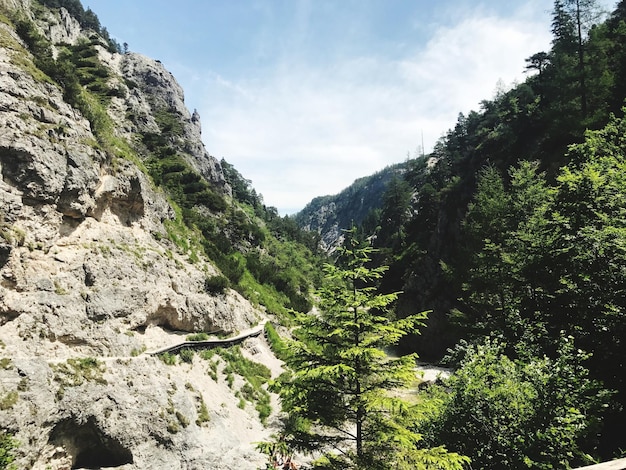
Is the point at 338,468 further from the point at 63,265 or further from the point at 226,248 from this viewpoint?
the point at 226,248

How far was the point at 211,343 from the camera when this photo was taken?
24.1m

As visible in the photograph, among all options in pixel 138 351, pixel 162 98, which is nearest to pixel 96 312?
pixel 138 351

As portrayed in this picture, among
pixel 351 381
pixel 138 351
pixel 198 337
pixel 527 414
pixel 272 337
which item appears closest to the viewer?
pixel 527 414

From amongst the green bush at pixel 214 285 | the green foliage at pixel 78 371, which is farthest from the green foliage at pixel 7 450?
the green bush at pixel 214 285

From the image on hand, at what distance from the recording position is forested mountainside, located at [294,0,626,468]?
28.6ft

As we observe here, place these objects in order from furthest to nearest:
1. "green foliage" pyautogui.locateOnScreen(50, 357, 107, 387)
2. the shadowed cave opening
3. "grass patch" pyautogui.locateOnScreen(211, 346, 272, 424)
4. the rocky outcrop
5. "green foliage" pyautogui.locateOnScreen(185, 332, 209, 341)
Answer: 1. the rocky outcrop
2. "green foliage" pyautogui.locateOnScreen(185, 332, 209, 341)
3. "grass patch" pyautogui.locateOnScreen(211, 346, 272, 424)
4. "green foliage" pyautogui.locateOnScreen(50, 357, 107, 387)
5. the shadowed cave opening

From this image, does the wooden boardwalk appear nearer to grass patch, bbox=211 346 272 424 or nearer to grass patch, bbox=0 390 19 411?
grass patch, bbox=211 346 272 424

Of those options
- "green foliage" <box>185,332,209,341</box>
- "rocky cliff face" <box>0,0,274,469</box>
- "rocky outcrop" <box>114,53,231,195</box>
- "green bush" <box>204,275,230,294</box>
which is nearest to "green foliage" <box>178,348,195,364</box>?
"rocky cliff face" <box>0,0,274,469</box>

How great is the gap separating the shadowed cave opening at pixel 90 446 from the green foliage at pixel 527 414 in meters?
13.2

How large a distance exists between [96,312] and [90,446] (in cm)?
646

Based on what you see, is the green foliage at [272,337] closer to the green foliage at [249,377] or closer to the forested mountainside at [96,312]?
the forested mountainside at [96,312]

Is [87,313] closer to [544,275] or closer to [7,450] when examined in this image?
[7,450]

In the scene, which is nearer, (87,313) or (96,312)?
(87,313)

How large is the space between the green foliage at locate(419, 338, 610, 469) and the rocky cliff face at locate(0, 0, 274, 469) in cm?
1190
